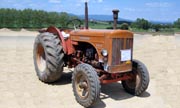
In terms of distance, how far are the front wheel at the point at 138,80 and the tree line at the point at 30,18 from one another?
83.1 ft

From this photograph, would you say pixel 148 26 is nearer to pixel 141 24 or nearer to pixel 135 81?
pixel 141 24

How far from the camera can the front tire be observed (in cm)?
510

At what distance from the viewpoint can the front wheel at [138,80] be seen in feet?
19.4

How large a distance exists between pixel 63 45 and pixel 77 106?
163cm

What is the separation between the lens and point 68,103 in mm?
5598

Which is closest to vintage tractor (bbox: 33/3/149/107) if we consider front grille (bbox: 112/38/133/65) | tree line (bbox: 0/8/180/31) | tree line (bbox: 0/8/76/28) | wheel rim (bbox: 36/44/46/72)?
front grille (bbox: 112/38/133/65)

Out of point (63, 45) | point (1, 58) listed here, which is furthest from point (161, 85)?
point (1, 58)

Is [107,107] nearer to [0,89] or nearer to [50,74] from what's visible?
[50,74]

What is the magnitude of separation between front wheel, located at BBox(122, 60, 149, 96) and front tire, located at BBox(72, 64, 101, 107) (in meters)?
1.21

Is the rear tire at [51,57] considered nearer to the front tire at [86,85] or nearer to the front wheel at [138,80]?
the front tire at [86,85]

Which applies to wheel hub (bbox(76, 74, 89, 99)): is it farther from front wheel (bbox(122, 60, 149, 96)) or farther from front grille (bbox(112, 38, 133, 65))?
front wheel (bbox(122, 60, 149, 96))

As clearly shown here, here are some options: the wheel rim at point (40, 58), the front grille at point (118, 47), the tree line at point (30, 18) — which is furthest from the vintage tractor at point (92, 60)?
the tree line at point (30, 18)

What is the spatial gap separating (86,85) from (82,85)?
0.34 ft

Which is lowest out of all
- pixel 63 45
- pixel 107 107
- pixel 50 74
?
pixel 107 107
